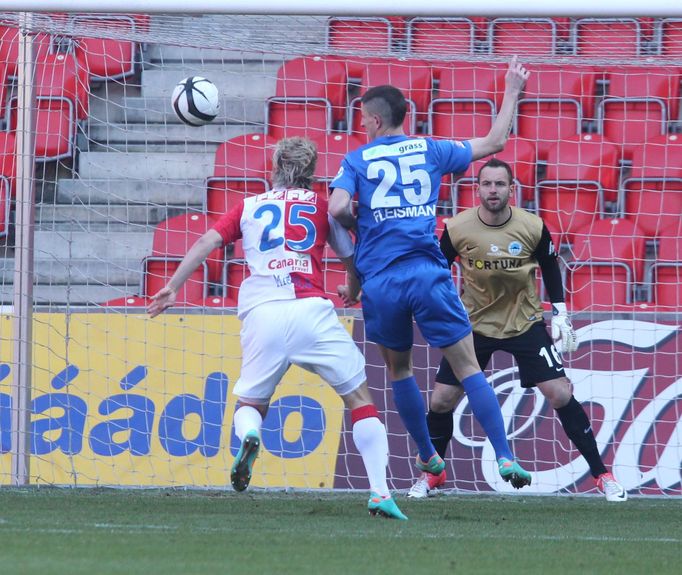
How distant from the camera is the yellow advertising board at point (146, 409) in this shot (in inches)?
286

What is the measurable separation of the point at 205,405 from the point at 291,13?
7.70 ft

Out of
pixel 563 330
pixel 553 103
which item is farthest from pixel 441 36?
pixel 563 330

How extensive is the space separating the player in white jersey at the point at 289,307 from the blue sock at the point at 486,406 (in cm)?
69

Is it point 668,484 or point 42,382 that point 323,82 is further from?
point 668,484

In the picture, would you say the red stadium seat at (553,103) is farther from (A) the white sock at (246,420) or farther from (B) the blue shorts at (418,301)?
(A) the white sock at (246,420)

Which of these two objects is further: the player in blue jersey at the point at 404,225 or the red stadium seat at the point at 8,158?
the red stadium seat at the point at 8,158

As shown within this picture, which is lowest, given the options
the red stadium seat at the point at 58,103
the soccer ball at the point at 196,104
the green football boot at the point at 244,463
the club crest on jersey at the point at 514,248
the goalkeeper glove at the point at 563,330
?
the green football boot at the point at 244,463

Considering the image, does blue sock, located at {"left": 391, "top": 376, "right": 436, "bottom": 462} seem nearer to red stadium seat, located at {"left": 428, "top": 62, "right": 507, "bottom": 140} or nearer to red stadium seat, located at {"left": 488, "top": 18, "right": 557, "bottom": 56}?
red stadium seat, located at {"left": 488, "top": 18, "right": 557, "bottom": 56}

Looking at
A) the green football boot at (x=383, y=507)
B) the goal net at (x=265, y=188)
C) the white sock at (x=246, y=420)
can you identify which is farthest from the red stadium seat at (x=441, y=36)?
the green football boot at (x=383, y=507)

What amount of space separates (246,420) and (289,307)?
0.51 m

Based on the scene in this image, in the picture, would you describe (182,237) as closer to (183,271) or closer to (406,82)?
(406,82)

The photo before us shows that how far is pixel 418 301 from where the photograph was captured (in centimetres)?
567

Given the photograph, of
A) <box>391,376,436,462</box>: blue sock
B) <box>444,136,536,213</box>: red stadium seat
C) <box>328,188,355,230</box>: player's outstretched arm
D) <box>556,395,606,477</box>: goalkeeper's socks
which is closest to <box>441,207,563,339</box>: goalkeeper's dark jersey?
<box>556,395,606,477</box>: goalkeeper's socks

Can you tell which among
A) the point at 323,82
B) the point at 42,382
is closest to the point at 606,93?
the point at 323,82
